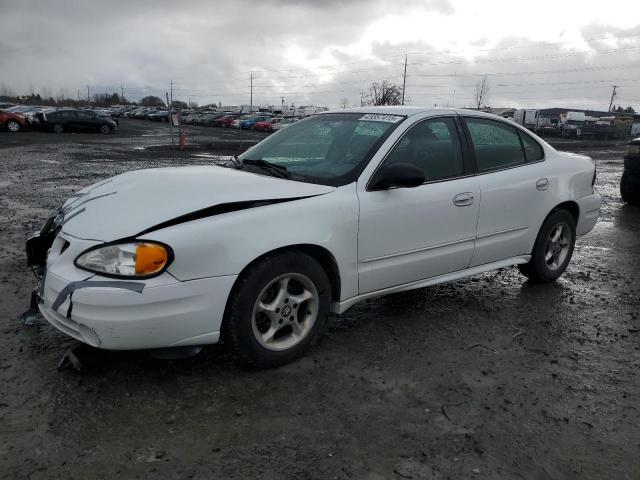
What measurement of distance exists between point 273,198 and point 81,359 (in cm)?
149

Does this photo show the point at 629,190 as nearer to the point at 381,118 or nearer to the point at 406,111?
the point at 406,111

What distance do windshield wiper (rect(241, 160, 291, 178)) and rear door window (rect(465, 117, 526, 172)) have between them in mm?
1591

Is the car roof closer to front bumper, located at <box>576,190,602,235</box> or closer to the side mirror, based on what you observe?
the side mirror

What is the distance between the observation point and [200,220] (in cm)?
291

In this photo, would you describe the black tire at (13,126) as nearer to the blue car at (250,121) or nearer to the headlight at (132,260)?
the blue car at (250,121)

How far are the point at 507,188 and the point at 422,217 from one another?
3.40ft

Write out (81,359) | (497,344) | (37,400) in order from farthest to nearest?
(497,344) < (81,359) < (37,400)

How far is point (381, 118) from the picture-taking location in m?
4.01

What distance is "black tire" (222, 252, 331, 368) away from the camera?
2.98m

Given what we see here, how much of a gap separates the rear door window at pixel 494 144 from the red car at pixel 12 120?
29764mm

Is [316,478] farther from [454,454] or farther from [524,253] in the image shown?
[524,253]

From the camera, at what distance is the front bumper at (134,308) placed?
270 cm

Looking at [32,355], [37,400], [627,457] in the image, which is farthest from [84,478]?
[627,457]

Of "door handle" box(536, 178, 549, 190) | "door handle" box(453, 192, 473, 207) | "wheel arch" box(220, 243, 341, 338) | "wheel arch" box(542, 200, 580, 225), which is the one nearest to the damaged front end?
"wheel arch" box(220, 243, 341, 338)
